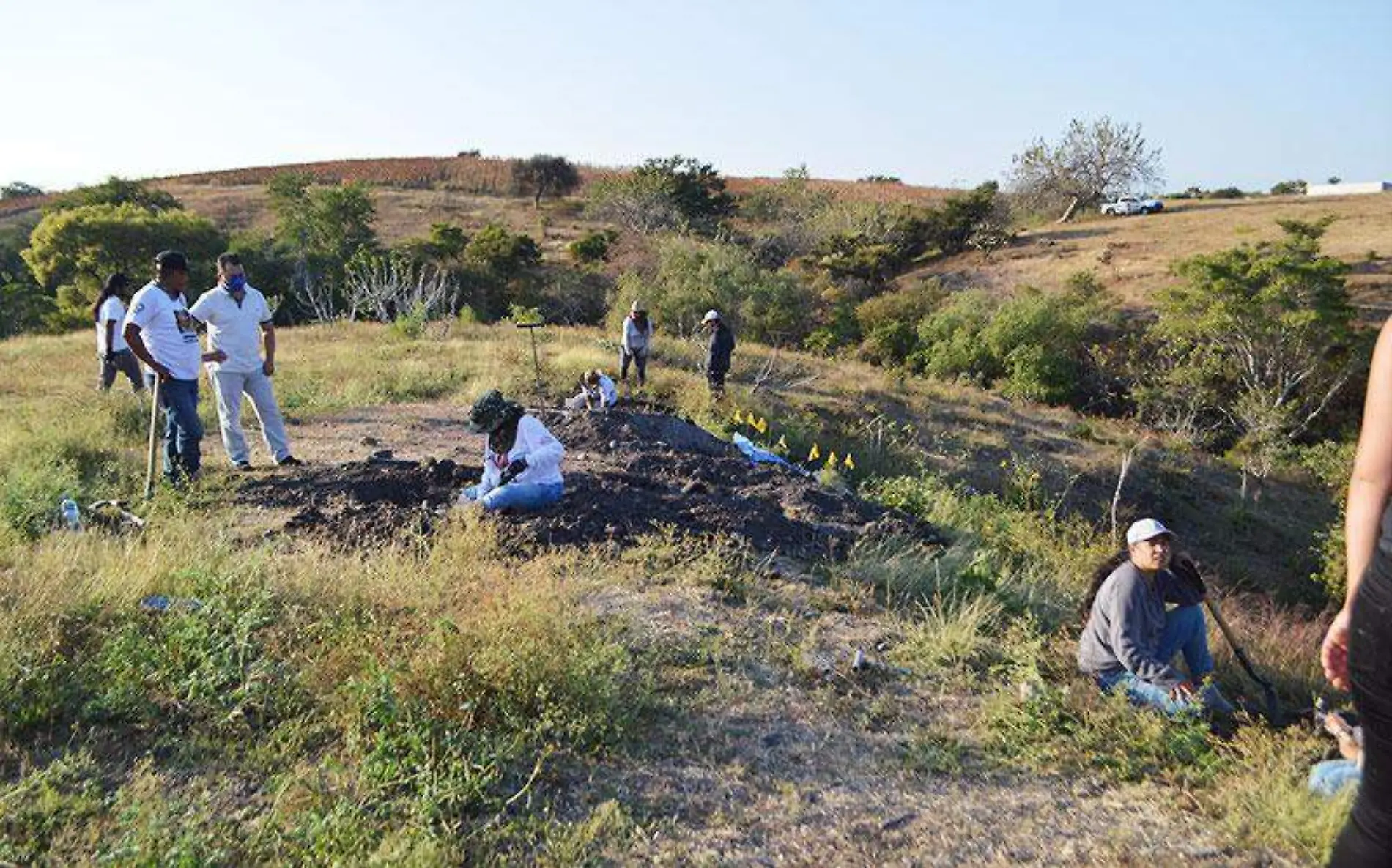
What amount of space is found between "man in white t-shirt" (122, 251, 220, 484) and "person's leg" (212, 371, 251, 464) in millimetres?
198

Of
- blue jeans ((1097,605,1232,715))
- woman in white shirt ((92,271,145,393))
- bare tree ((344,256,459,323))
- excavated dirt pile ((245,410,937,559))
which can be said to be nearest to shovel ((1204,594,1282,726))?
blue jeans ((1097,605,1232,715))

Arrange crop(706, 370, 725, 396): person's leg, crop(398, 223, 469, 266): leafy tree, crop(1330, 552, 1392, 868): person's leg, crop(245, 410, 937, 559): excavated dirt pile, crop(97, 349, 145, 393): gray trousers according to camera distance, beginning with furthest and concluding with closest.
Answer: crop(398, 223, 469, 266): leafy tree → crop(706, 370, 725, 396): person's leg → crop(97, 349, 145, 393): gray trousers → crop(245, 410, 937, 559): excavated dirt pile → crop(1330, 552, 1392, 868): person's leg

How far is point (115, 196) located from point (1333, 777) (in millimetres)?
45641

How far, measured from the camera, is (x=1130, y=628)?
3.82 m

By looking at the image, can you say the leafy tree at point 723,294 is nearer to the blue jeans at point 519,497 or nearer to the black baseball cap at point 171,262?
the black baseball cap at point 171,262

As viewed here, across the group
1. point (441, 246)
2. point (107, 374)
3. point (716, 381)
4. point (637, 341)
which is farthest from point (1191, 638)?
point (441, 246)

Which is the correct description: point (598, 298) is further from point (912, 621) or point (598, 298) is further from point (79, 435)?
point (912, 621)

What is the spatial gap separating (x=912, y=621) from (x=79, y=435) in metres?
6.97

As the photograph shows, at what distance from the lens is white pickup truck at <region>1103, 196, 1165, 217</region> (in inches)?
1855

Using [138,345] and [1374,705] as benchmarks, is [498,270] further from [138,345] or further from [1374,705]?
[1374,705]

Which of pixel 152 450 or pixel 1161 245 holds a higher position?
pixel 1161 245

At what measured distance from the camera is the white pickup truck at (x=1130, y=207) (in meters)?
47.1

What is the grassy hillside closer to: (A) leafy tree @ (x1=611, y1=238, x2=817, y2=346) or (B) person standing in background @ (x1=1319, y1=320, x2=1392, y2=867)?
(B) person standing in background @ (x1=1319, y1=320, x2=1392, y2=867)

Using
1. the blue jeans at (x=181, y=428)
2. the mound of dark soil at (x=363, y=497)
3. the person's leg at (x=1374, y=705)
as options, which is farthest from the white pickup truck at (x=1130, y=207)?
the person's leg at (x=1374, y=705)
